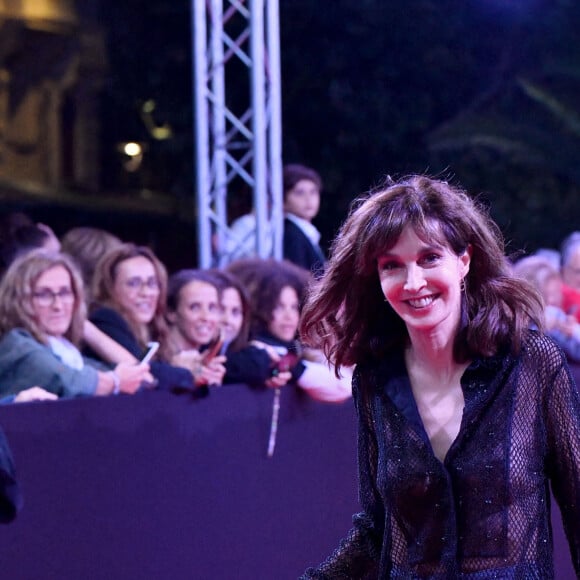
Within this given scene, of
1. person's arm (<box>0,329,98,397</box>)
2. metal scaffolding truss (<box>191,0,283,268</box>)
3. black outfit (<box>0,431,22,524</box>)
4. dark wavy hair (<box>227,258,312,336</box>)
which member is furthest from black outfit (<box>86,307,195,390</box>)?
black outfit (<box>0,431,22,524</box>)

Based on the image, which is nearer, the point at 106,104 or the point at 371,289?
the point at 371,289

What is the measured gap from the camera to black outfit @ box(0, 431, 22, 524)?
284 centimetres

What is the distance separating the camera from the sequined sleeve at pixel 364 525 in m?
2.83

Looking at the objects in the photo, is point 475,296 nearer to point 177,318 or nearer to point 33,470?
point 33,470

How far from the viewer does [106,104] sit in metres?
17.6

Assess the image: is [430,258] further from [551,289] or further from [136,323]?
[551,289]

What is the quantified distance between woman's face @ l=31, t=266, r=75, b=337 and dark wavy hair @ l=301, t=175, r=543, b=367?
96.4 inches

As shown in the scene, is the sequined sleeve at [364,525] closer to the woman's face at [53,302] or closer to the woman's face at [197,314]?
the woman's face at [53,302]

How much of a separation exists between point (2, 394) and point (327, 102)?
12.0 m

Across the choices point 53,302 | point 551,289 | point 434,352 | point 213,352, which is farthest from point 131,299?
point 434,352

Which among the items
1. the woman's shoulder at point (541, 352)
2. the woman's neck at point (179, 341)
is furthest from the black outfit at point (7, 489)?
the woman's neck at point (179, 341)

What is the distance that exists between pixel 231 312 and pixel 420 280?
12.0 ft

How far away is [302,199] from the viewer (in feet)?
27.7

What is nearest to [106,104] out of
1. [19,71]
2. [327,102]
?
[19,71]
